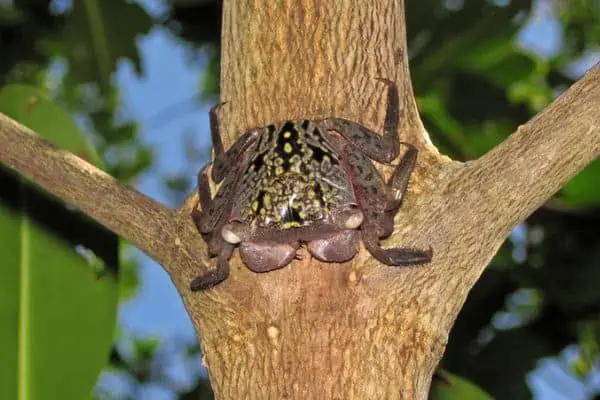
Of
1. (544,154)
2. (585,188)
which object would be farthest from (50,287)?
(585,188)

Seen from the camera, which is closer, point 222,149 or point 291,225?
point 291,225

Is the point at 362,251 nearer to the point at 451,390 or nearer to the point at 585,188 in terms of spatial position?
the point at 451,390

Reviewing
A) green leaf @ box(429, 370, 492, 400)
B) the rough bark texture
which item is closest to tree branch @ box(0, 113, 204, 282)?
the rough bark texture

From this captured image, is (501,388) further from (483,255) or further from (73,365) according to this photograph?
(483,255)

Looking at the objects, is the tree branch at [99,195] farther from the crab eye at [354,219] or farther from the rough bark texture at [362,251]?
the crab eye at [354,219]

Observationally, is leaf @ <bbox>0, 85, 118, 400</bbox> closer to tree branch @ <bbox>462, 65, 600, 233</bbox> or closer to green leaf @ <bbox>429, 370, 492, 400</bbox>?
green leaf @ <bbox>429, 370, 492, 400</bbox>

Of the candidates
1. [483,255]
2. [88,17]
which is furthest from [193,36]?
[483,255]
